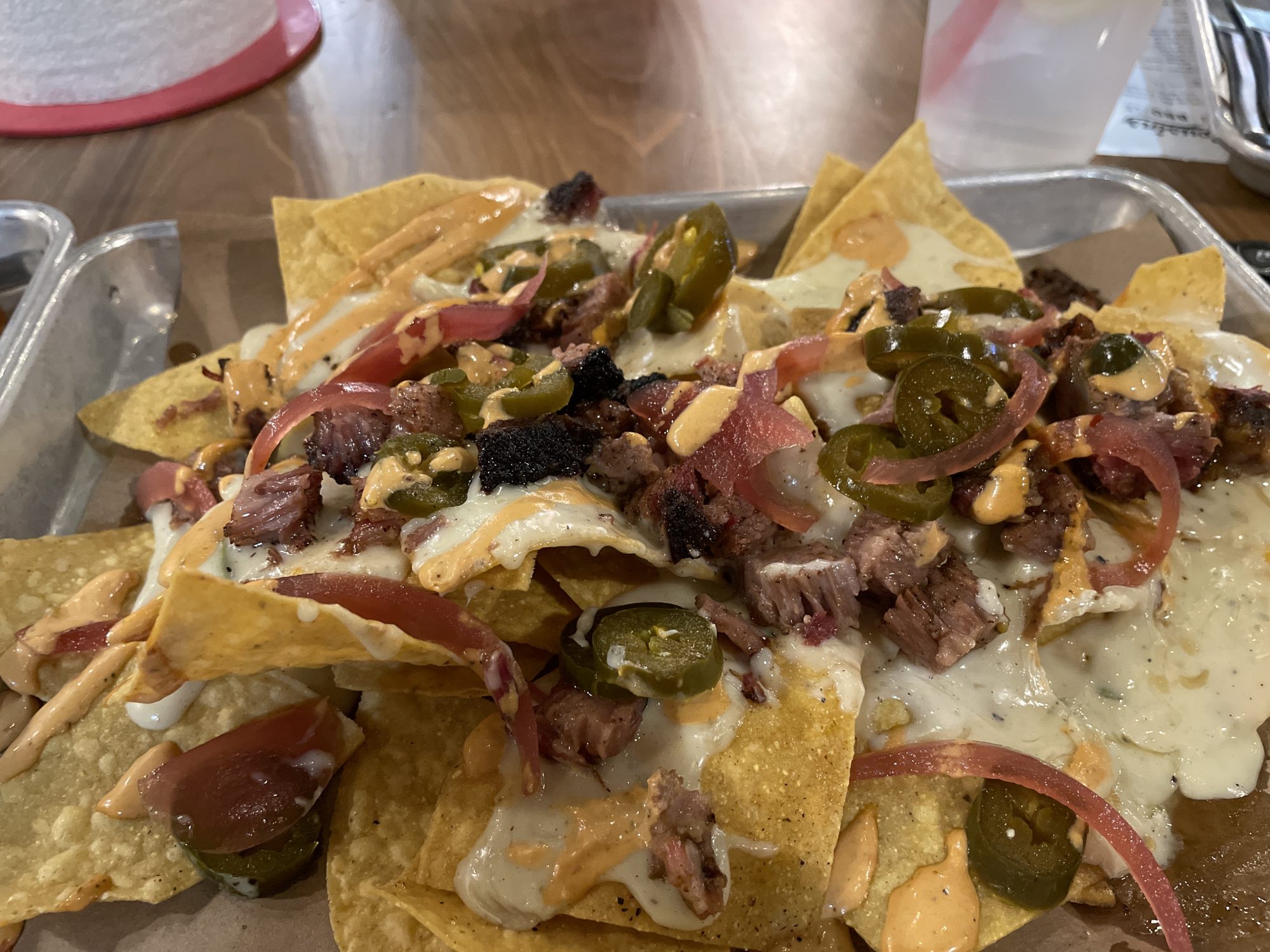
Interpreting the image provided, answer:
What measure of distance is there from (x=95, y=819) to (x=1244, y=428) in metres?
2.86

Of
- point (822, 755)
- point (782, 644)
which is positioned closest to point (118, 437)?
point (782, 644)

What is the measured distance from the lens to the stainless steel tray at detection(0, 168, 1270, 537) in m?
2.28

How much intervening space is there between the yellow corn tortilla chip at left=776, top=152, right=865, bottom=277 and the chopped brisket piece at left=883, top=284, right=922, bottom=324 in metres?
0.79

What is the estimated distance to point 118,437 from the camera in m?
2.38

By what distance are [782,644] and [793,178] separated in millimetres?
2684

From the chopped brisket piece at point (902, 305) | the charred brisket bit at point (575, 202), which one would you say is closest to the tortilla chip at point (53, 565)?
the charred brisket bit at point (575, 202)

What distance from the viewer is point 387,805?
171cm

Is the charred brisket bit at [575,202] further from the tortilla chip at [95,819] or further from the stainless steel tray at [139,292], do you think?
the tortilla chip at [95,819]

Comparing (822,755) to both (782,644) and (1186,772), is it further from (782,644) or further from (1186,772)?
(1186,772)

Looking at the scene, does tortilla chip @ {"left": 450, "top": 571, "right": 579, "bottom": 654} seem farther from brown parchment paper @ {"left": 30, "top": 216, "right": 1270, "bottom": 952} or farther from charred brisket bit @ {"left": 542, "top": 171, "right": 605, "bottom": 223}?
charred brisket bit @ {"left": 542, "top": 171, "right": 605, "bottom": 223}

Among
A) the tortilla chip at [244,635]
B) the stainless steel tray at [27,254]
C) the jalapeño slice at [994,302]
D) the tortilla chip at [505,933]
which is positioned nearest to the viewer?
the tortilla chip at [244,635]

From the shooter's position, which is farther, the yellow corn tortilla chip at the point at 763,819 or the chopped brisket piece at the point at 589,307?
the chopped brisket piece at the point at 589,307

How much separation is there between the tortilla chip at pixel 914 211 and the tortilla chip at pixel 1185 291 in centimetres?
36

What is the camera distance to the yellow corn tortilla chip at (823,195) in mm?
2812
